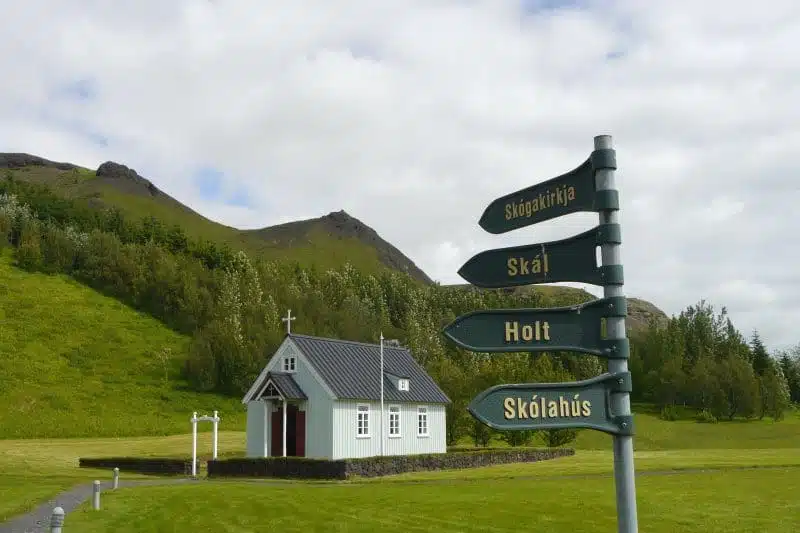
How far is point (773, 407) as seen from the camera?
92125 mm

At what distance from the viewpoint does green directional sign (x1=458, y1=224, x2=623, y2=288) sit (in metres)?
5.92

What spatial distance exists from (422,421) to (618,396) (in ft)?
136

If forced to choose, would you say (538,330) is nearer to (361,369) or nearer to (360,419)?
(360,419)

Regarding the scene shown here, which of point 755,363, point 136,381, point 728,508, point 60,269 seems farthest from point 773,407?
point 60,269

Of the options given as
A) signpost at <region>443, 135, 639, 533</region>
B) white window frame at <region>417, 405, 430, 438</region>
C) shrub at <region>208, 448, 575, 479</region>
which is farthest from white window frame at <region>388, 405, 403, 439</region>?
signpost at <region>443, 135, 639, 533</region>

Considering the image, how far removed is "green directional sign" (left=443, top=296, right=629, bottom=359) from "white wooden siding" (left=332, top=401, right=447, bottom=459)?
3501 centimetres

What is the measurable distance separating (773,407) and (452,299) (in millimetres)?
55322

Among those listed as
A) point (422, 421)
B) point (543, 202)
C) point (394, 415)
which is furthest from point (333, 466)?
point (543, 202)

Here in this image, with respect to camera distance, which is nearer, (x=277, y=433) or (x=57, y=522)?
(x=57, y=522)

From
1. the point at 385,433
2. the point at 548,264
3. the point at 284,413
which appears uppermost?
the point at 548,264

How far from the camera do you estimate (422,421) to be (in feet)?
152

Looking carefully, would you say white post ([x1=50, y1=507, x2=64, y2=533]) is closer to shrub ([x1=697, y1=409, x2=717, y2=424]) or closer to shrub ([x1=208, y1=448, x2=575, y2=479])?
shrub ([x1=208, y1=448, x2=575, y2=479])

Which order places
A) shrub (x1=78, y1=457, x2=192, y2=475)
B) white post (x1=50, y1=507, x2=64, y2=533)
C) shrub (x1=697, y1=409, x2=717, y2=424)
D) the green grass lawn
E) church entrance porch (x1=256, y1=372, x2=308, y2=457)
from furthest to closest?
shrub (x1=697, y1=409, x2=717, y2=424) < church entrance porch (x1=256, y1=372, x2=308, y2=457) < shrub (x1=78, y1=457, x2=192, y2=475) < the green grass lawn < white post (x1=50, y1=507, x2=64, y2=533)

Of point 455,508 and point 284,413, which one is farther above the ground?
point 284,413
